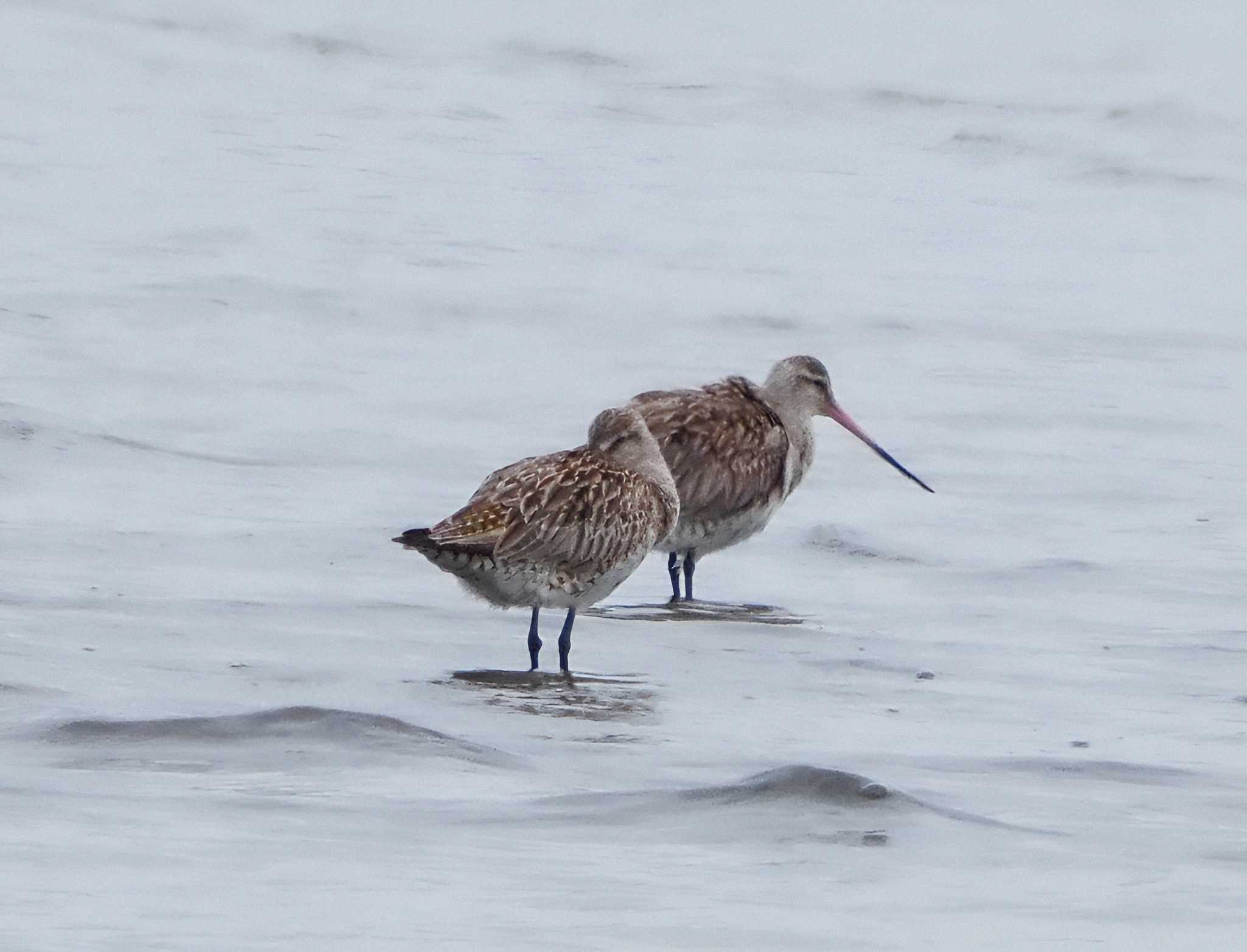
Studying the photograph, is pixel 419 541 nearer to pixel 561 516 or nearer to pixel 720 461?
pixel 561 516

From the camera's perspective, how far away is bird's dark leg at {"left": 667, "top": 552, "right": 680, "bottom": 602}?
1008 centimetres

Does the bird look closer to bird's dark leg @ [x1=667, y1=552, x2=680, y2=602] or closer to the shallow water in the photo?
bird's dark leg @ [x1=667, y1=552, x2=680, y2=602]

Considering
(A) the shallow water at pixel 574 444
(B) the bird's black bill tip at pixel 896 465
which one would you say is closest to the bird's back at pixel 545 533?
(A) the shallow water at pixel 574 444

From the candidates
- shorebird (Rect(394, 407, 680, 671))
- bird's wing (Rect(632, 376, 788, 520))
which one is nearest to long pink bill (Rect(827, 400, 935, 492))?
bird's wing (Rect(632, 376, 788, 520))

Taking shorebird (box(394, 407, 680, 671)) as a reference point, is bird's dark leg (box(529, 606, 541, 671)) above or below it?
below

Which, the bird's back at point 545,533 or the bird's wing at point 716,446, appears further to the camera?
the bird's wing at point 716,446

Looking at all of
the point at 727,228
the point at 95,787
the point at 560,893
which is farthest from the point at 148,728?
the point at 727,228

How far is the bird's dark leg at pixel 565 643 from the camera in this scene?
8.34 metres

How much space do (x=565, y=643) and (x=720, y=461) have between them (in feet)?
7.40

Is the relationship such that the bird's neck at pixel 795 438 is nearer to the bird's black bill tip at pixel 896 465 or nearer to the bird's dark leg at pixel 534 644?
the bird's black bill tip at pixel 896 465

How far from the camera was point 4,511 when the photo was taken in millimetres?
9734

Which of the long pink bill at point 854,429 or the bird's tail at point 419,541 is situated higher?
the long pink bill at point 854,429

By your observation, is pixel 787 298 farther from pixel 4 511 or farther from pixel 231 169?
pixel 4 511

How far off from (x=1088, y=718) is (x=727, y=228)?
1264 cm
